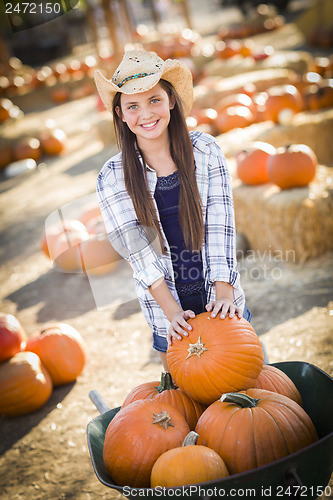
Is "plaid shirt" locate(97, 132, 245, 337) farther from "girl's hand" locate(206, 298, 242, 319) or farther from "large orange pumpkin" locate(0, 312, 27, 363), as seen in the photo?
"large orange pumpkin" locate(0, 312, 27, 363)

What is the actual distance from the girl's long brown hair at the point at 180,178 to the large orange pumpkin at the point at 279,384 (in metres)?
0.63

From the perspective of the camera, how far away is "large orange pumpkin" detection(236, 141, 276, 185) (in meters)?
4.34

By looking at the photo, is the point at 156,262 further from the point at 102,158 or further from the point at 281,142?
the point at 102,158

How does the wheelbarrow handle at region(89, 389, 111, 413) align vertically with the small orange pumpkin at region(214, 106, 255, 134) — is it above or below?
above

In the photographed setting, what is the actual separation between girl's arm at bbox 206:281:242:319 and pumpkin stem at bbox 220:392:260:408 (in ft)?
0.94

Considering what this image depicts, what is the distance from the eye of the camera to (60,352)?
316 cm

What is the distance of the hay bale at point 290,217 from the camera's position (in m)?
3.94

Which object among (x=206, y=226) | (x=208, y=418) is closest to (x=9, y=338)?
(x=206, y=226)

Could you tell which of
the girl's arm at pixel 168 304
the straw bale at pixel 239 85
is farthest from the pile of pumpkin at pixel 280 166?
the straw bale at pixel 239 85

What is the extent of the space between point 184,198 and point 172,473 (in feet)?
3.55

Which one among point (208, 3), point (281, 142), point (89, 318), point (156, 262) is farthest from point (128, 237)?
point (208, 3)

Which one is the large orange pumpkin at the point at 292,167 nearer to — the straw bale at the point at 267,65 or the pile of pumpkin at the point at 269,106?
the pile of pumpkin at the point at 269,106

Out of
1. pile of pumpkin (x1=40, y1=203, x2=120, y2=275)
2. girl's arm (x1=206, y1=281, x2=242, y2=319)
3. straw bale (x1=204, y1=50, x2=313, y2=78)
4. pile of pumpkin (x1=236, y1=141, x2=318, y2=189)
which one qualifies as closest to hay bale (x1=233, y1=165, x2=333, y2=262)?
pile of pumpkin (x1=236, y1=141, x2=318, y2=189)

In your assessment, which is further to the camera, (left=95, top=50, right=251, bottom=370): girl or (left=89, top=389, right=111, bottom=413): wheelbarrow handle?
(left=89, top=389, right=111, bottom=413): wheelbarrow handle
